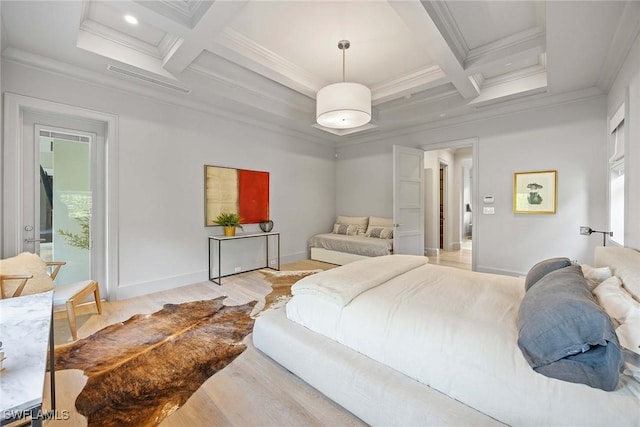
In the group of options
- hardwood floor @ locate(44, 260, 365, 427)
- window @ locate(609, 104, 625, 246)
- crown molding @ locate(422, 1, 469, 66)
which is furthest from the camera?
window @ locate(609, 104, 625, 246)

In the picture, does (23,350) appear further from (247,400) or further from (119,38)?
(119,38)

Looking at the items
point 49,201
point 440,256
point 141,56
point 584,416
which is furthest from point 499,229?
point 49,201

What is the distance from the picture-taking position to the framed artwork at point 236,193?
→ 14.2ft

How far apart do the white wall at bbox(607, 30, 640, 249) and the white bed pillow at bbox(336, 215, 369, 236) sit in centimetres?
389

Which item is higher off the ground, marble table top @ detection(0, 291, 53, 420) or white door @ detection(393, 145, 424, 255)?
white door @ detection(393, 145, 424, 255)

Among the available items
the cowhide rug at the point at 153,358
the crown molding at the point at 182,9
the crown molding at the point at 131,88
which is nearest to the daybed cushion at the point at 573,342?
the cowhide rug at the point at 153,358

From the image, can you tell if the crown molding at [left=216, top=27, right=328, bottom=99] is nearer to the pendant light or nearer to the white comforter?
the pendant light

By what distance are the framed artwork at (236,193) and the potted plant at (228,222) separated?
0.24 ft

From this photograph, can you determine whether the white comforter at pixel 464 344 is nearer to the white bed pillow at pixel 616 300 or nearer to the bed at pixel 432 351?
the bed at pixel 432 351

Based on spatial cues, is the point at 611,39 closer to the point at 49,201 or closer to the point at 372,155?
the point at 372,155

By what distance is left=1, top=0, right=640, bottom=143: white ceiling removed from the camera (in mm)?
2334

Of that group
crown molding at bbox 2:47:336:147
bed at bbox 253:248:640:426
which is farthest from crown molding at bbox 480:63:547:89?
crown molding at bbox 2:47:336:147

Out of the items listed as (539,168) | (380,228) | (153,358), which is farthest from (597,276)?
(380,228)

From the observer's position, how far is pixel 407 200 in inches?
195
